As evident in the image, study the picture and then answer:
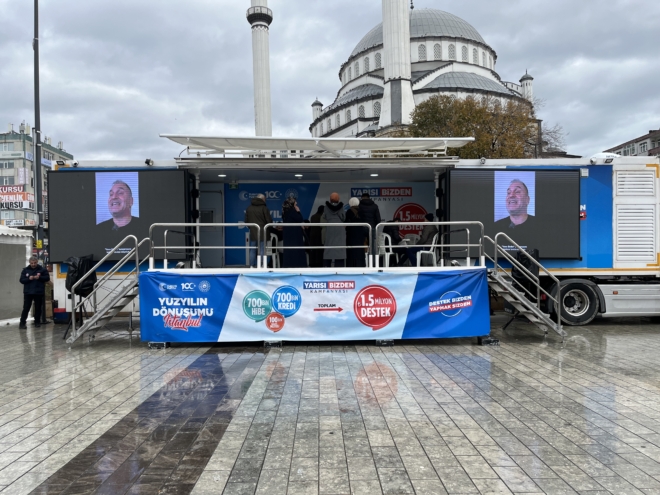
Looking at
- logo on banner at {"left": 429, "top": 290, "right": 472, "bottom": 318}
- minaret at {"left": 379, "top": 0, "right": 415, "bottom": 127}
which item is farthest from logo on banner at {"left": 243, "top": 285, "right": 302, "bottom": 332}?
minaret at {"left": 379, "top": 0, "right": 415, "bottom": 127}

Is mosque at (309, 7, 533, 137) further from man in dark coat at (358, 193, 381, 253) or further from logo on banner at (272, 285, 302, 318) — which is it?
logo on banner at (272, 285, 302, 318)

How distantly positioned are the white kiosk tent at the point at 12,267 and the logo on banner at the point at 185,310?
7.66 meters

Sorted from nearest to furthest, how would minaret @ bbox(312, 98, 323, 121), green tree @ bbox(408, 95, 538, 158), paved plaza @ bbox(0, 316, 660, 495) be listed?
paved plaza @ bbox(0, 316, 660, 495) → green tree @ bbox(408, 95, 538, 158) → minaret @ bbox(312, 98, 323, 121)

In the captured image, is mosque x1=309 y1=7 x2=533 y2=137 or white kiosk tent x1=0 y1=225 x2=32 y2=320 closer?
white kiosk tent x1=0 y1=225 x2=32 y2=320

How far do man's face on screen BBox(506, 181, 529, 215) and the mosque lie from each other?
182ft

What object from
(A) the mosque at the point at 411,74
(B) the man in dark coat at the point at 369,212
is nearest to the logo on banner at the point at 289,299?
(B) the man in dark coat at the point at 369,212

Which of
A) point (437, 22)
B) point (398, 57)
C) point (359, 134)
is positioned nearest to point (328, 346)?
point (398, 57)

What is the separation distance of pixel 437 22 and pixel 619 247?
3235 inches

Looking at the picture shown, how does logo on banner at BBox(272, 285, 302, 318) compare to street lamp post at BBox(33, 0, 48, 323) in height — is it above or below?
below

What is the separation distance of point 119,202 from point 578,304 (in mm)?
10168

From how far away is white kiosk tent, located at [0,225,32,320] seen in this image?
47.2 ft

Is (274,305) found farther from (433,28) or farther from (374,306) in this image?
(433,28)

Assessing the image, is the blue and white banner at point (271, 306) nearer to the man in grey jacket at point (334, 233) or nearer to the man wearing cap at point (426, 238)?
the man in grey jacket at point (334, 233)

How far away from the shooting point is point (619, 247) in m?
11.4
